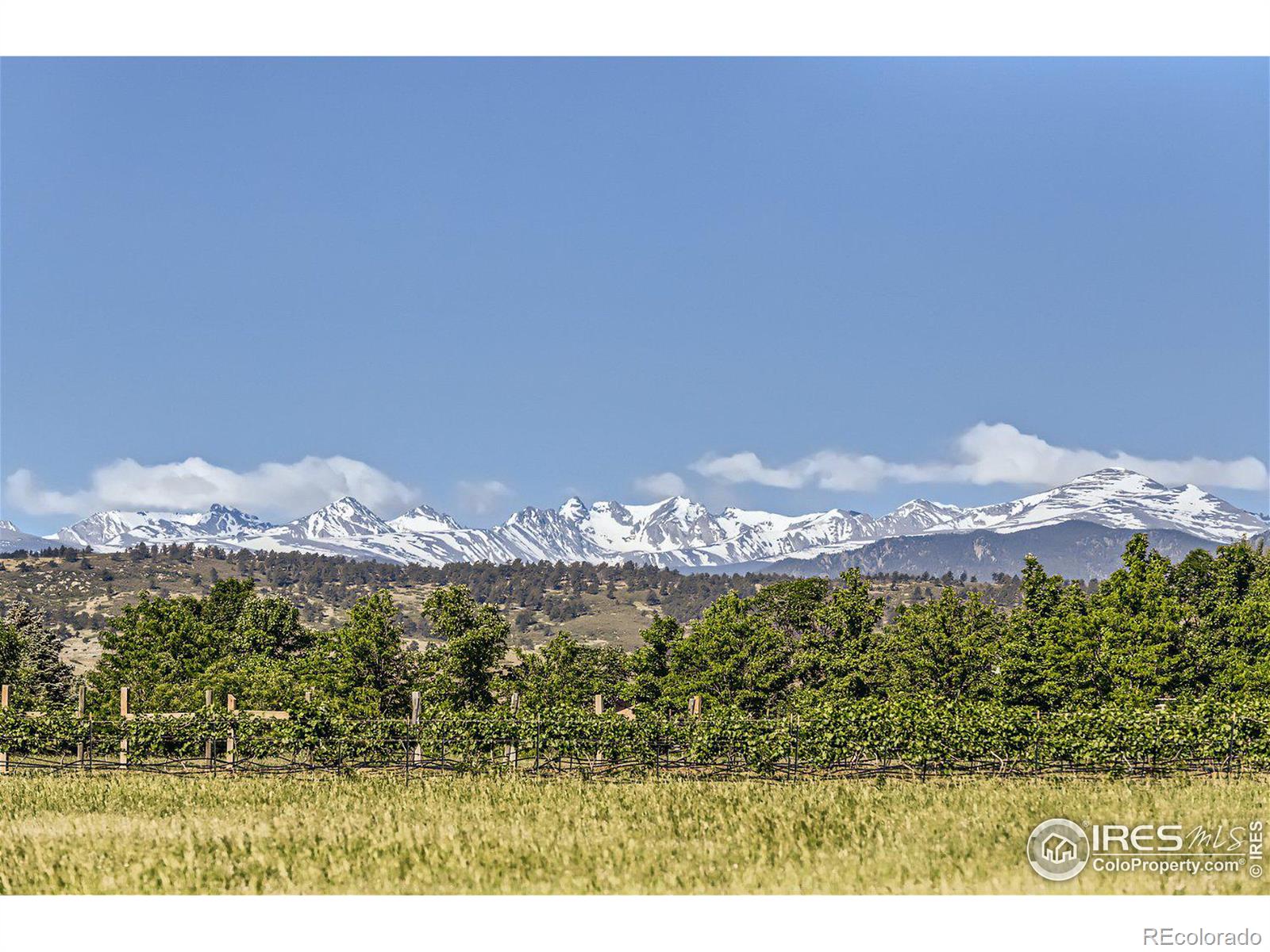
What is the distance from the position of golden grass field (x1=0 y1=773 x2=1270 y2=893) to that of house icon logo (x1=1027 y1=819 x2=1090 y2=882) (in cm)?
24

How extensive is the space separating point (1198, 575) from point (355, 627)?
181 ft

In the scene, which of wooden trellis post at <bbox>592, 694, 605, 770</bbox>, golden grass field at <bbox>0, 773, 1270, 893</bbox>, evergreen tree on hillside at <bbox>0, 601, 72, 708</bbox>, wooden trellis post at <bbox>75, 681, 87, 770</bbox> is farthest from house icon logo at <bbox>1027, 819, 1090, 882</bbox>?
evergreen tree on hillside at <bbox>0, 601, 72, 708</bbox>

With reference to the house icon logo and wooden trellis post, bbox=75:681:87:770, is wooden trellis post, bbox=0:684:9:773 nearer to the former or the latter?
wooden trellis post, bbox=75:681:87:770

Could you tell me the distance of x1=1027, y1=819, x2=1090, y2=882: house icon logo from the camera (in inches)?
615

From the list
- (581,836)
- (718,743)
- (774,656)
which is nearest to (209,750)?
(718,743)

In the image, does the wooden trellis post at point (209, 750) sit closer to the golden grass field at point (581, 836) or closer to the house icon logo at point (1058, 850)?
the golden grass field at point (581, 836)

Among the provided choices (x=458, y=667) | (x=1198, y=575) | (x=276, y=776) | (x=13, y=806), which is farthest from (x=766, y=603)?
(x=13, y=806)

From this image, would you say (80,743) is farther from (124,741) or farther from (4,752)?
(4,752)

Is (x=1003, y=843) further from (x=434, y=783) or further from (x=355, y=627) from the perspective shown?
(x=355, y=627)

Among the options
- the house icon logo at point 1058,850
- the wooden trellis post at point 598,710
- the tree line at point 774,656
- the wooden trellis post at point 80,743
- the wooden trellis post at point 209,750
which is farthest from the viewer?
the tree line at point 774,656

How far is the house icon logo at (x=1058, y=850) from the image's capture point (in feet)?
51.2

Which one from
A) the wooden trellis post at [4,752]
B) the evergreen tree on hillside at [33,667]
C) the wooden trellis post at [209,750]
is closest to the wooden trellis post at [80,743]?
the wooden trellis post at [4,752]

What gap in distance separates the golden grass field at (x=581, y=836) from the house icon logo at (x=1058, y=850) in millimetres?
244

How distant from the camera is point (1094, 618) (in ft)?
156
